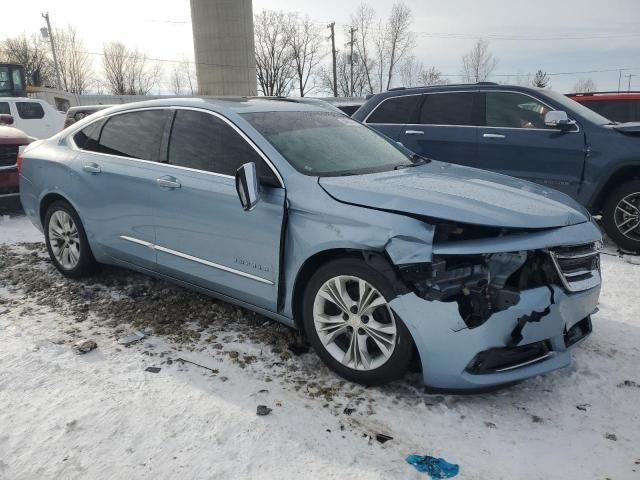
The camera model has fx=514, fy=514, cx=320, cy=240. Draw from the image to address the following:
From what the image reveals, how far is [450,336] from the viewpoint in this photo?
2.60 metres

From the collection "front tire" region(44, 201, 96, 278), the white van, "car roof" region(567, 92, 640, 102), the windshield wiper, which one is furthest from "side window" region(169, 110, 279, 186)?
the white van

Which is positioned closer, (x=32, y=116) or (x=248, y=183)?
(x=248, y=183)

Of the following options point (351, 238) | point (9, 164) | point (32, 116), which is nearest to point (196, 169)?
point (351, 238)

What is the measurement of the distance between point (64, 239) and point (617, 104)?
8991 mm

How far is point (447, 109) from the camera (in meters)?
6.88

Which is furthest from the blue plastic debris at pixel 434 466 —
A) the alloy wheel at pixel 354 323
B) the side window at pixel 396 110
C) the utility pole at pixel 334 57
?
the utility pole at pixel 334 57

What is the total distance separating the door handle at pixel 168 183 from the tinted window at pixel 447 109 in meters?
4.34

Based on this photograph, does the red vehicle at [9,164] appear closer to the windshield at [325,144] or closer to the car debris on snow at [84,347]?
the car debris on snow at [84,347]

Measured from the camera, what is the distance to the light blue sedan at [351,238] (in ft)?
8.77

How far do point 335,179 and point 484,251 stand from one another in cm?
103

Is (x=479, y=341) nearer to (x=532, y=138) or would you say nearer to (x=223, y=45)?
(x=532, y=138)

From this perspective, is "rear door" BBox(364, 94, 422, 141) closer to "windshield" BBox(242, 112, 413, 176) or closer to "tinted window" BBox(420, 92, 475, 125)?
"tinted window" BBox(420, 92, 475, 125)

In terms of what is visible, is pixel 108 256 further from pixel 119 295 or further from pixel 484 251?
pixel 484 251

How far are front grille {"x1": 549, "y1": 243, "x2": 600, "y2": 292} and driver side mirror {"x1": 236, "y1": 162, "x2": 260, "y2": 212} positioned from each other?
168 centimetres
